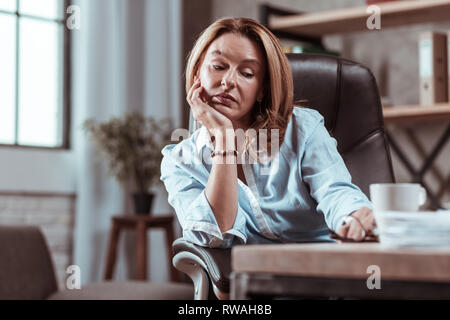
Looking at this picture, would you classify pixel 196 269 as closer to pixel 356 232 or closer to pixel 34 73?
pixel 356 232

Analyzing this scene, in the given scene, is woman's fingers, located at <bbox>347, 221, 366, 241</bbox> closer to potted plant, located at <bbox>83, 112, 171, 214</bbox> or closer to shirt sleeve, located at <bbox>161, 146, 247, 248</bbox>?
shirt sleeve, located at <bbox>161, 146, 247, 248</bbox>

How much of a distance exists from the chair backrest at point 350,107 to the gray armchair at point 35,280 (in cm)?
89

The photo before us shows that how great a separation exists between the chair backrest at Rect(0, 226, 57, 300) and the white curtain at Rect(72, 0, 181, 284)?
120 centimetres

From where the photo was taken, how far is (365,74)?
68.9 inches

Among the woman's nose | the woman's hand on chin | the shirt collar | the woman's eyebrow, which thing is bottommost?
the shirt collar

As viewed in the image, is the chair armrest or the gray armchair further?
the gray armchair

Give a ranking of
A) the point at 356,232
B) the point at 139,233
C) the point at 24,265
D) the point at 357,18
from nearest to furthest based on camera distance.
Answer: the point at 356,232 → the point at 24,265 → the point at 357,18 → the point at 139,233

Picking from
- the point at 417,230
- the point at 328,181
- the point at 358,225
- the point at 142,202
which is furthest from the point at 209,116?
the point at 142,202

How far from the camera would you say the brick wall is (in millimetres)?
3307

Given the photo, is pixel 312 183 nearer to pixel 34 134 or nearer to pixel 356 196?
pixel 356 196

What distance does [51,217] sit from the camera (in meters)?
3.44

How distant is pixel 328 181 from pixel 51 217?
2.38 metres

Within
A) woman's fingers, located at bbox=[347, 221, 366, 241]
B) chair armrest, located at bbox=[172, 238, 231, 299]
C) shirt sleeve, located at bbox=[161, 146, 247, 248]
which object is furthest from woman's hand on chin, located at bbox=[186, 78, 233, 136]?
woman's fingers, located at bbox=[347, 221, 366, 241]

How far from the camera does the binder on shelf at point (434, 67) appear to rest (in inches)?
110
